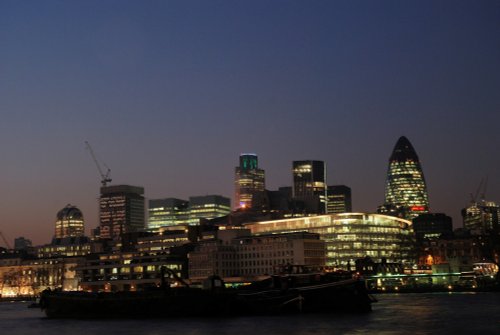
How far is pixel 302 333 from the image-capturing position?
284 feet

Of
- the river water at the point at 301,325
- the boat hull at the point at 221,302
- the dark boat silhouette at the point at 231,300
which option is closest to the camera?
the river water at the point at 301,325

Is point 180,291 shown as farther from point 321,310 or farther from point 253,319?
point 321,310

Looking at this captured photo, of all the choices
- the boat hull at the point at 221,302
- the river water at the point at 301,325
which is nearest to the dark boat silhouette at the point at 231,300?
the boat hull at the point at 221,302

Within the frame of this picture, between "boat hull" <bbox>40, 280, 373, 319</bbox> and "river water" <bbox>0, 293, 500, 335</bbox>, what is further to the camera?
"boat hull" <bbox>40, 280, 373, 319</bbox>

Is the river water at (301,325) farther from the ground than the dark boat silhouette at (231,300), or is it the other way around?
the dark boat silhouette at (231,300)

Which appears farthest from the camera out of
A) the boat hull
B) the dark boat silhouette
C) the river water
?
the dark boat silhouette

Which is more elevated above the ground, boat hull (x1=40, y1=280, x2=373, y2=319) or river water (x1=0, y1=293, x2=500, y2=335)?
boat hull (x1=40, y1=280, x2=373, y2=319)

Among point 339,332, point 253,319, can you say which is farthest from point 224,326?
point 339,332

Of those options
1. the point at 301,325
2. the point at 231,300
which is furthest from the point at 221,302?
the point at 301,325

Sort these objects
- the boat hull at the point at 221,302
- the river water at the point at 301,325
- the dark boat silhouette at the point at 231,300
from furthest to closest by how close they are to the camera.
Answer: the dark boat silhouette at the point at 231,300, the boat hull at the point at 221,302, the river water at the point at 301,325

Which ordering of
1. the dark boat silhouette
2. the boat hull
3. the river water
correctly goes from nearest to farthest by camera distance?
the river water
the boat hull
the dark boat silhouette

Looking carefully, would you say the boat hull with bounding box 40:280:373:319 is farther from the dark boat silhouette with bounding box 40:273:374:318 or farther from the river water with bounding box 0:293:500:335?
the river water with bounding box 0:293:500:335

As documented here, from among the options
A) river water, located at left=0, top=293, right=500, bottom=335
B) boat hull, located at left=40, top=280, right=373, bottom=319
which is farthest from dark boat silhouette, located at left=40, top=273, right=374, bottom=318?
river water, located at left=0, top=293, right=500, bottom=335

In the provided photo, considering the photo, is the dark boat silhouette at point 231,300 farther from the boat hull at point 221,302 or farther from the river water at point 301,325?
the river water at point 301,325
